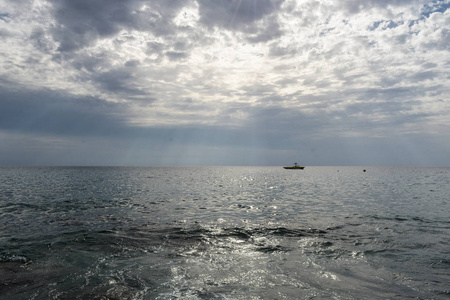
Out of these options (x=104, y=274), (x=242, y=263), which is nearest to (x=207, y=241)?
(x=242, y=263)

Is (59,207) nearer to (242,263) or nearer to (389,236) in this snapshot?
(242,263)

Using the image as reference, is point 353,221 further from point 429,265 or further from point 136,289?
point 136,289

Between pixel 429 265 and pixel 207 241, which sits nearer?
pixel 429 265

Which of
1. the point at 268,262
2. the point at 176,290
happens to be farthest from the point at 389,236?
the point at 176,290

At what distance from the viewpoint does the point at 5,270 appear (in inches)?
458

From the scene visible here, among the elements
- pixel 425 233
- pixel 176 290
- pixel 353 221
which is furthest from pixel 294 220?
pixel 176 290

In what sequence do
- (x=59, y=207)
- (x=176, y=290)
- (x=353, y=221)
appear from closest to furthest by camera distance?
(x=176, y=290) → (x=353, y=221) → (x=59, y=207)

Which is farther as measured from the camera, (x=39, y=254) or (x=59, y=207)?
(x=59, y=207)

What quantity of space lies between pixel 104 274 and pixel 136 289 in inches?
92.0

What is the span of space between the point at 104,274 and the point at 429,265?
15237 mm

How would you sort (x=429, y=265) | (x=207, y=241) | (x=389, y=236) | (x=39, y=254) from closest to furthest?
(x=429, y=265), (x=39, y=254), (x=207, y=241), (x=389, y=236)

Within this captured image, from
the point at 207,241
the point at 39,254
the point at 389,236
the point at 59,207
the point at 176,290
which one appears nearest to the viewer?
the point at 176,290

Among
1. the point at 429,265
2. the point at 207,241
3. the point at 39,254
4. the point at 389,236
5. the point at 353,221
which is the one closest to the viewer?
the point at 429,265

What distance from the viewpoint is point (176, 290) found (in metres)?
9.98
